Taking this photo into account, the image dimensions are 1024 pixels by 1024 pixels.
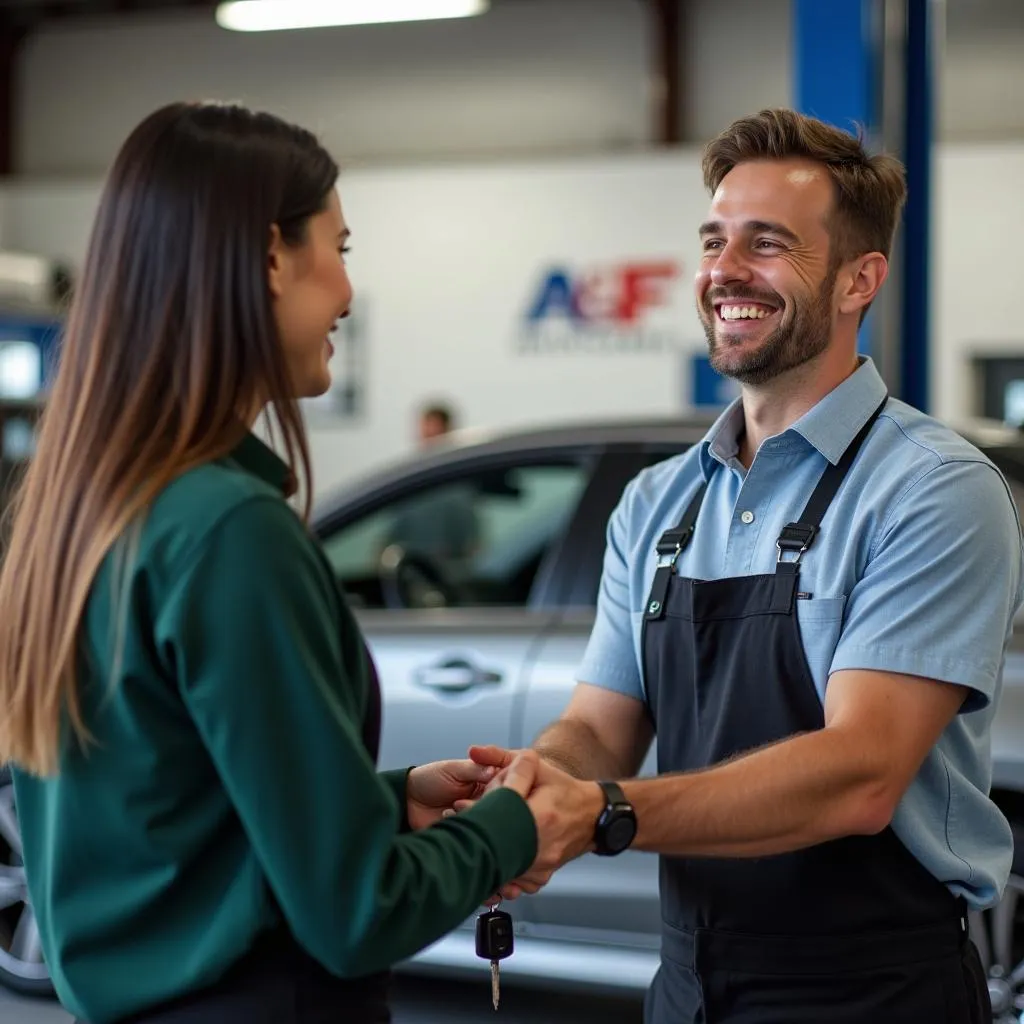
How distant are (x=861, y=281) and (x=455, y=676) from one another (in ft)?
6.24

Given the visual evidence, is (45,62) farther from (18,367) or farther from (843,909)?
(843,909)

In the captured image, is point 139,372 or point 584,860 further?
point 584,860

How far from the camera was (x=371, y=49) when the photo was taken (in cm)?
1316

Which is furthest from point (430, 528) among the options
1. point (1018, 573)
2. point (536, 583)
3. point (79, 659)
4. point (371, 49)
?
point (371, 49)

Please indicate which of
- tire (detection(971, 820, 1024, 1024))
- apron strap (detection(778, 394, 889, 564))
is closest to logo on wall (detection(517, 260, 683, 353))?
tire (detection(971, 820, 1024, 1024))

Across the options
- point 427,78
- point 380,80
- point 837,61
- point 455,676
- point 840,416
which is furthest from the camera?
point 380,80

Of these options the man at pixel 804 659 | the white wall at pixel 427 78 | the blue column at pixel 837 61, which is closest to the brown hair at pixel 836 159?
the man at pixel 804 659

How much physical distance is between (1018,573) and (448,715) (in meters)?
2.05

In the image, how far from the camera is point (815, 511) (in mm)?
1848

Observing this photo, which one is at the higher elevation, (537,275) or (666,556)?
(537,275)

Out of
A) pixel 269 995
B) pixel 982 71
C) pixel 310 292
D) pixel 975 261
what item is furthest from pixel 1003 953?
pixel 982 71

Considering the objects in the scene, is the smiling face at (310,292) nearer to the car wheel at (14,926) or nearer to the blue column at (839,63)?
the blue column at (839,63)

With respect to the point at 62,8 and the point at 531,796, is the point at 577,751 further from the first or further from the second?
the point at 62,8

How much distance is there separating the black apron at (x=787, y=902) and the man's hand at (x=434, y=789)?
0.76ft
